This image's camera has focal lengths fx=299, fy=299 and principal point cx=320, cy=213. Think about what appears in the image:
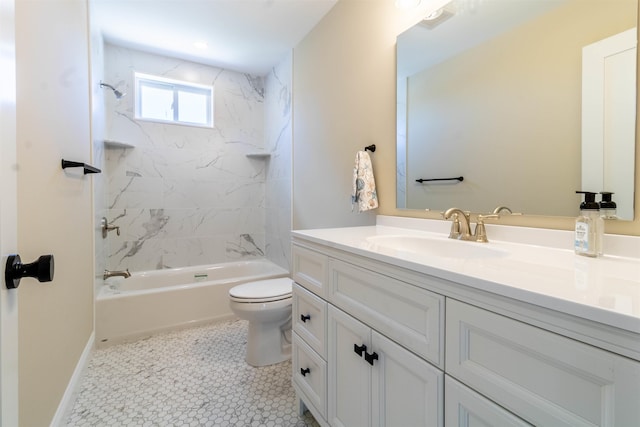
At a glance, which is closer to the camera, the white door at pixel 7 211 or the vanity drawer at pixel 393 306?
the white door at pixel 7 211

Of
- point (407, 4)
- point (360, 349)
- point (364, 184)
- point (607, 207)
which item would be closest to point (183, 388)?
point (360, 349)

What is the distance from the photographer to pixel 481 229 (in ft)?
3.89

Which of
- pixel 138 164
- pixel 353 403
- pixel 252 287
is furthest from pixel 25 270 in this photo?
pixel 138 164

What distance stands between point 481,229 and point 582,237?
328 mm

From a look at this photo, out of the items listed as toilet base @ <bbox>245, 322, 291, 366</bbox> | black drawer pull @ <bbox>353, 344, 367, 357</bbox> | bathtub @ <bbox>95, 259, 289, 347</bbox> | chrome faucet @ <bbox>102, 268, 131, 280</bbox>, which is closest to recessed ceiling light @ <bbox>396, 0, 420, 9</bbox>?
black drawer pull @ <bbox>353, 344, 367, 357</bbox>

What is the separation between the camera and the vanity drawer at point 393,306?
0.74 meters

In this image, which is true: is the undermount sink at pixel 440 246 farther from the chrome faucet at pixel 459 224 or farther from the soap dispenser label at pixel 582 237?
the soap dispenser label at pixel 582 237

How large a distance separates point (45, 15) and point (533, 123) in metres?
2.02

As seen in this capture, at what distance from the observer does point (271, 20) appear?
2.30 metres

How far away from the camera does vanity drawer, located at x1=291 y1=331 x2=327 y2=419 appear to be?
1.23 meters

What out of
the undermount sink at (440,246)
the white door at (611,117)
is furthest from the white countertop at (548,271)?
the white door at (611,117)

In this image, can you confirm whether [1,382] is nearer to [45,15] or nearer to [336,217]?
[45,15]

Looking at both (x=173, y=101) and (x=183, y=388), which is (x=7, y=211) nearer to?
(x=183, y=388)

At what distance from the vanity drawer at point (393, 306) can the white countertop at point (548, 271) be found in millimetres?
69
